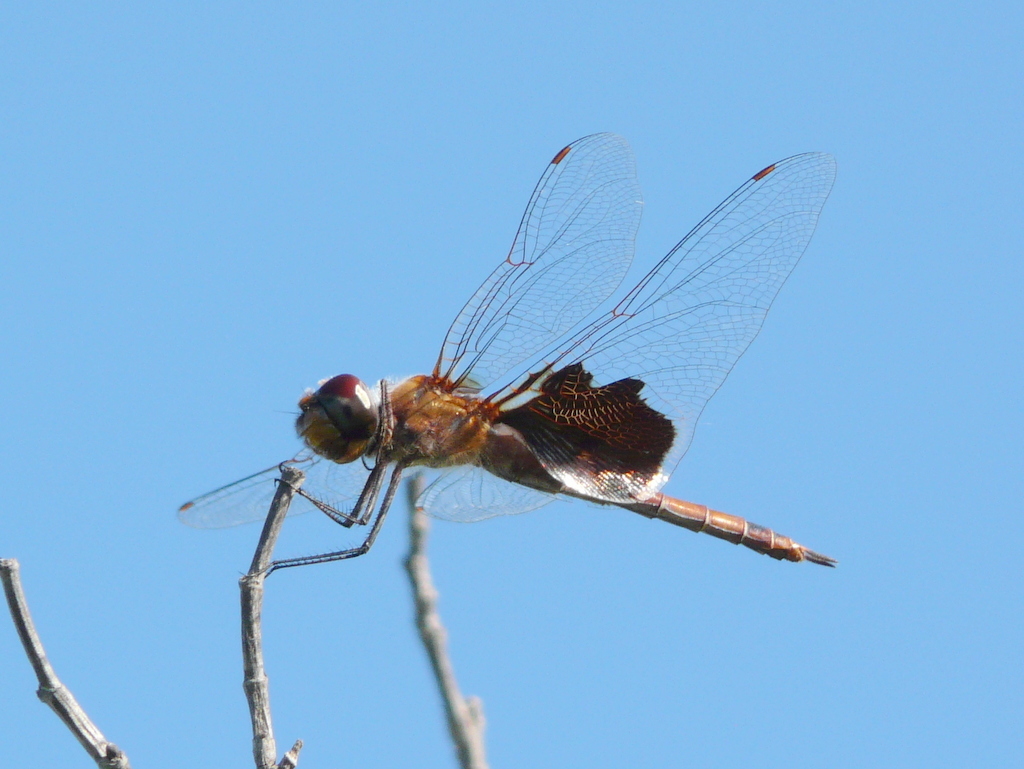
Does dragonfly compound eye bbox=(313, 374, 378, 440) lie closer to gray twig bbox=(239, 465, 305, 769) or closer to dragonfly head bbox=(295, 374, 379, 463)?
dragonfly head bbox=(295, 374, 379, 463)

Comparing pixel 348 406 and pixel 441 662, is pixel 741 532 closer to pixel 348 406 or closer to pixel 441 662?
pixel 348 406

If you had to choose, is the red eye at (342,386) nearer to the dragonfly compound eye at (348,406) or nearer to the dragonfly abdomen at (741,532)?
the dragonfly compound eye at (348,406)

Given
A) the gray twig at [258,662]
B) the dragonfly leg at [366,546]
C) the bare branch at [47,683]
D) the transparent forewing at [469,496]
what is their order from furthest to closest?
1. the transparent forewing at [469,496]
2. the dragonfly leg at [366,546]
3. the gray twig at [258,662]
4. the bare branch at [47,683]

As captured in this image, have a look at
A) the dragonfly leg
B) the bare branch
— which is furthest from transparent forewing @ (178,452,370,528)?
the bare branch

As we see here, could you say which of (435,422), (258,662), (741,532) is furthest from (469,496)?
(258,662)

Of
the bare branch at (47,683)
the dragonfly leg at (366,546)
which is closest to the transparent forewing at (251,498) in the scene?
the dragonfly leg at (366,546)

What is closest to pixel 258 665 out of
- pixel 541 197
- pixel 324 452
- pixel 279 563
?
pixel 279 563

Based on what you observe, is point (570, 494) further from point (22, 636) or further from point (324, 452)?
point (22, 636)
